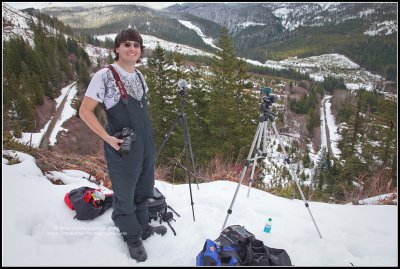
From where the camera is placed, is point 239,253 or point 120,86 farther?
point 239,253

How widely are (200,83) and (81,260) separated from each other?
19.6 m

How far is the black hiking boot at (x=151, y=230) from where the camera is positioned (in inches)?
128

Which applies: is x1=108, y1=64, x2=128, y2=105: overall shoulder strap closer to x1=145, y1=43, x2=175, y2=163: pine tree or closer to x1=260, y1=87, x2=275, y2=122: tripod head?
x1=260, y1=87, x2=275, y2=122: tripod head

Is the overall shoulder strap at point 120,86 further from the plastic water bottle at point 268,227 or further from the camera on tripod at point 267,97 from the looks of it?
the plastic water bottle at point 268,227

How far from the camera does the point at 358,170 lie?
18.5 meters

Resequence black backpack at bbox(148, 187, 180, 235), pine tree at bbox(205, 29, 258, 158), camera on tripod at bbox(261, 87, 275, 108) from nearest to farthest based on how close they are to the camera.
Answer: camera on tripod at bbox(261, 87, 275, 108), black backpack at bbox(148, 187, 180, 235), pine tree at bbox(205, 29, 258, 158)

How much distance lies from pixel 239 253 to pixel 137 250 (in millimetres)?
1168

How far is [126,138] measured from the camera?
2.57 metres

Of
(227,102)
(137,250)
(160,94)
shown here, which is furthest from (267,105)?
(160,94)

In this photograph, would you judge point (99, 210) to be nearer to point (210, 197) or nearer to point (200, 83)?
point (210, 197)

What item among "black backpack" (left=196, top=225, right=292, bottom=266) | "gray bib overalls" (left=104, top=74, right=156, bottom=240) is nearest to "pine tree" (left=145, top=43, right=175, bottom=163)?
"gray bib overalls" (left=104, top=74, right=156, bottom=240)

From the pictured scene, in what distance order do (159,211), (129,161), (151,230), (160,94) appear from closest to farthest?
(129,161) → (151,230) → (159,211) → (160,94)

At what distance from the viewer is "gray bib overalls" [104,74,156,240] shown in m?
2.70

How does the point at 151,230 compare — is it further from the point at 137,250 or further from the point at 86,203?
the point at 86,203
